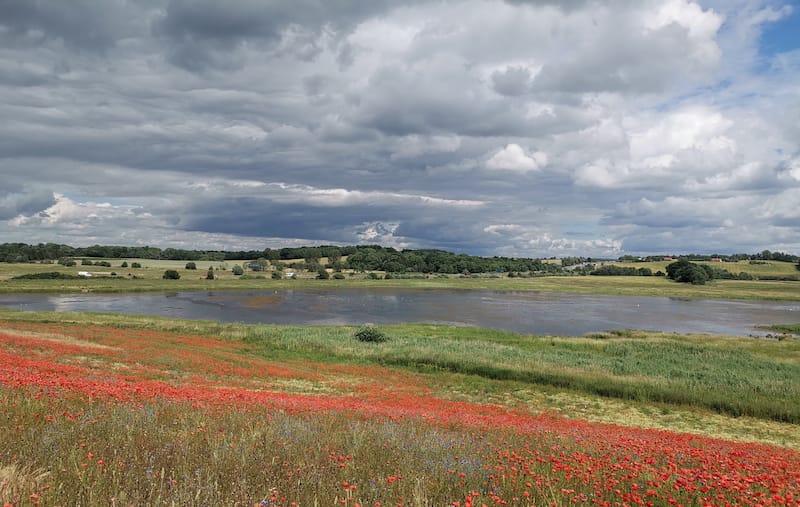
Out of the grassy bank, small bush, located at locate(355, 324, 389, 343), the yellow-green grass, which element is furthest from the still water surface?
small bush, located at locate(355, 324, 389, 343)

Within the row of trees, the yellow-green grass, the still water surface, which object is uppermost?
the row of trees

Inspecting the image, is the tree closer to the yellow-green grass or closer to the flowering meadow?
the yellow-green grass

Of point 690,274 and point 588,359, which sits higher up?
point 690,274

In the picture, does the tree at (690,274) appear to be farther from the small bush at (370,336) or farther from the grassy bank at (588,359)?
the small bush at (370,336)

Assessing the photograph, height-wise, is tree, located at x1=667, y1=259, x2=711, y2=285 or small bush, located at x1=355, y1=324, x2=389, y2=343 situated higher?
tree, located at x1=667, y1=259, x2=711, y2=285

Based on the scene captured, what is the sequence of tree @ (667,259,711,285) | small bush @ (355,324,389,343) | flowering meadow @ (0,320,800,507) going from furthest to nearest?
tree @ (667,259,711,285)
small bush @ (355,324,389,343)
flowering meadow @ (0,320,800,507)

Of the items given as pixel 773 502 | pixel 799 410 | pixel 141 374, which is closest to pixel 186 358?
pixel 141 374

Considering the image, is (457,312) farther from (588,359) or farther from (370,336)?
(588,359)

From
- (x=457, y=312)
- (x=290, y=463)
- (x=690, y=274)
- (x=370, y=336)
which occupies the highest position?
(x=290, y=463)

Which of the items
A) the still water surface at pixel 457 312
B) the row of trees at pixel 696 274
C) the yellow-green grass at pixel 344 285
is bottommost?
the still water surface at pixel 457 312

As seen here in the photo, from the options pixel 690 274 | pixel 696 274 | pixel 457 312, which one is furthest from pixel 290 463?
pixel 690 274

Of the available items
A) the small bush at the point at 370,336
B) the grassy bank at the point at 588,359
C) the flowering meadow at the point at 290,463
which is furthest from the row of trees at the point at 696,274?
the flowering meadow at the point at 290,463

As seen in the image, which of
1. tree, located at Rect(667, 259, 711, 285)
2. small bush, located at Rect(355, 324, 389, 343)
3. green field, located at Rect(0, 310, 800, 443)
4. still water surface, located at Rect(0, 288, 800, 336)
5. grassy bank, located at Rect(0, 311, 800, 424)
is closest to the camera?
green field, located at Rect(0, 310, 800, 443)

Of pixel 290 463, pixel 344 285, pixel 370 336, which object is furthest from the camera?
pixel 344 285
